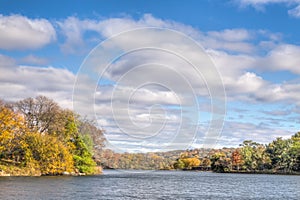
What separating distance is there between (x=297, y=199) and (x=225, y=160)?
146 meters

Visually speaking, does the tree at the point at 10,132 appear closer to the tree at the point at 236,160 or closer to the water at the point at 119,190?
the water at the point at 119,190

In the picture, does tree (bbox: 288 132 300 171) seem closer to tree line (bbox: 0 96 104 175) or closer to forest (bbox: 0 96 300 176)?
forest (bbox: 0 96 300 176)

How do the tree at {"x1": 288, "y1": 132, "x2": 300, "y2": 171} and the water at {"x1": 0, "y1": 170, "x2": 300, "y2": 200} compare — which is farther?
the tree at {"x1": 288, "y1": 132, "x2": 300, "y2": 171}

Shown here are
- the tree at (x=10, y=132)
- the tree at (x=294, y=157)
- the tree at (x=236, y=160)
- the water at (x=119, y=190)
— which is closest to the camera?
the water at (x=119, y=190)

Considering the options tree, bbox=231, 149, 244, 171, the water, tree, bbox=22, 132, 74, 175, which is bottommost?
the water

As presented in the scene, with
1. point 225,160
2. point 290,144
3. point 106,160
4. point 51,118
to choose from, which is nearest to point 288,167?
point 290,144

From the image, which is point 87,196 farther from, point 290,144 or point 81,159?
point 290,144

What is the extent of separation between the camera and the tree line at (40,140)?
275 ft

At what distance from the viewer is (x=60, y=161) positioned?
9162 centimetres

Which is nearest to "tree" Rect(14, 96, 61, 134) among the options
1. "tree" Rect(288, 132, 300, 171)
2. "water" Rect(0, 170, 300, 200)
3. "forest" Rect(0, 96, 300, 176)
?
"forest" Rect(0, 96, 300, 176)

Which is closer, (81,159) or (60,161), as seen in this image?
(60,161)

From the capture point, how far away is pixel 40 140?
86.4 m

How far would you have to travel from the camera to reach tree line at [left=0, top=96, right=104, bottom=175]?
275ft

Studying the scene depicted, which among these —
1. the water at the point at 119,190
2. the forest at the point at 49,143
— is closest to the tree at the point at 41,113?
the forest at the point at 49,143
